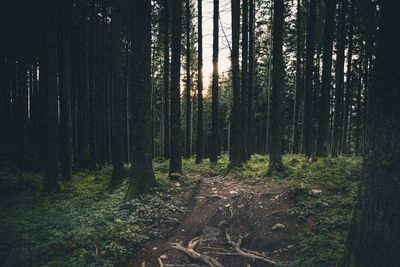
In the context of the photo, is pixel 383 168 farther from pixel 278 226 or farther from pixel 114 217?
pixel 114 217

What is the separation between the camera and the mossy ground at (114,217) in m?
6.09

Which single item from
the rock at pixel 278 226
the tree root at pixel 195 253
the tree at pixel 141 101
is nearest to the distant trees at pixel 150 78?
the tree at pixel 141 101

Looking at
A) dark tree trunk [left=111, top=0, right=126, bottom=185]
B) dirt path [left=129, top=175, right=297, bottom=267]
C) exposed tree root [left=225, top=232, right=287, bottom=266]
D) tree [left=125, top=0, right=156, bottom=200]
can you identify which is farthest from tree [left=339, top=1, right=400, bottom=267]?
dark tree trunk [left=111, top=0, right=126, bottom=185]

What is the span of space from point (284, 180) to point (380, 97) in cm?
731

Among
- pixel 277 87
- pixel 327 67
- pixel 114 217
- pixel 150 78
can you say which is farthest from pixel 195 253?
pixel 327 67

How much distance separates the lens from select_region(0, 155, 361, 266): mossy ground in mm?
6090

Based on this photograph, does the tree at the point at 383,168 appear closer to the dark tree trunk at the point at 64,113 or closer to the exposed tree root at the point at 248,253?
the exposed tree root at the point at 248,253

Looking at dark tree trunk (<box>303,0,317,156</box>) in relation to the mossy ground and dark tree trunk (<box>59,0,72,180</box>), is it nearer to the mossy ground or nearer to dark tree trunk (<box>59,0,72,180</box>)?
the mossy ground

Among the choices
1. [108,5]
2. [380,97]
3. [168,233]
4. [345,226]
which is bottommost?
[168,233]

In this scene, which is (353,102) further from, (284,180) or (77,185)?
(77,185)

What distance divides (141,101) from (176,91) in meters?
3.02

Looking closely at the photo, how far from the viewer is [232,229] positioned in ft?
25.1

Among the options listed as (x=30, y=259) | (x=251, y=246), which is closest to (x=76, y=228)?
(x=30, y=259)

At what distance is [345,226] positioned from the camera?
6734 mm
